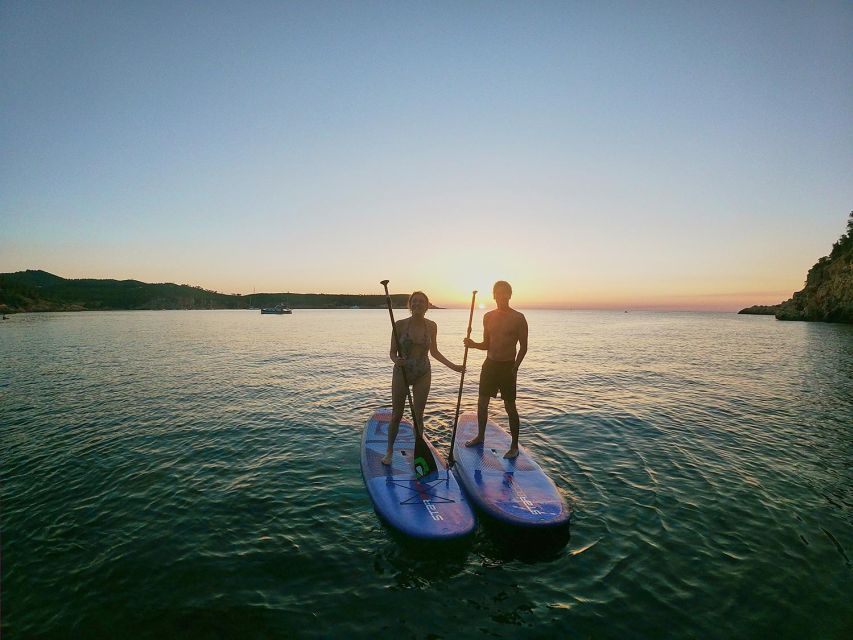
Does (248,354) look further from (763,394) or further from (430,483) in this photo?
(763,394)

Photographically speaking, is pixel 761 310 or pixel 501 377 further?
pixel 761 310

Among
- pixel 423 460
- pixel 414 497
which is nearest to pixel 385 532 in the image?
pixel 414 497

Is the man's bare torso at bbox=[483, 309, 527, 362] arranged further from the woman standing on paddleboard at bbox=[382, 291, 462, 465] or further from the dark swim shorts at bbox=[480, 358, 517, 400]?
the woman standing on paddleboard at bbox=[382, 291, 462, 465]

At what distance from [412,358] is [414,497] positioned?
261 cm

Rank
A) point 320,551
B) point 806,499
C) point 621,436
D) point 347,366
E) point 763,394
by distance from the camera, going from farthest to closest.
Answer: point 347,366, point 763,394, point 621,436, point 806,499, point 320,551

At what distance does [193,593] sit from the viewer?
5.38m

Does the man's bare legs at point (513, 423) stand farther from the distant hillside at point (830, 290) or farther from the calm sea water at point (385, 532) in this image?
the distant hillside at point (830, 290)

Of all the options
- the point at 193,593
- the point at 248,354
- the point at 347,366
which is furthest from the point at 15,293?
the point at 193,593

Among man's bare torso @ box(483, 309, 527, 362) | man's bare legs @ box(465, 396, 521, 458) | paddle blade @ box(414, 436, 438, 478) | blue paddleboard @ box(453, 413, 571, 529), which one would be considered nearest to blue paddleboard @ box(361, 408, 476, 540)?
paddle blade @ box(414, 436, 438, 478)

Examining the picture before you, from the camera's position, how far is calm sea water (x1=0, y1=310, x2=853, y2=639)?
16.2 ft

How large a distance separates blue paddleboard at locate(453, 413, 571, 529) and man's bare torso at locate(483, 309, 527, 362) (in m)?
2.18

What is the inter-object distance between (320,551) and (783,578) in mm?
6868

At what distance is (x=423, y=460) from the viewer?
25.5 feet

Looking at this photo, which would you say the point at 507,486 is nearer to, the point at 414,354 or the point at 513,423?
the point at 513,423
